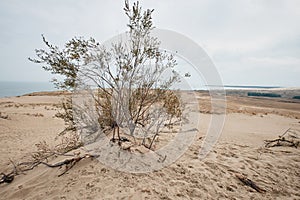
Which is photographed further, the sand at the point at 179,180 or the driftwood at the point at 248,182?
the driftwood at the point at 248,182

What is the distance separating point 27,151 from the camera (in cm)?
688

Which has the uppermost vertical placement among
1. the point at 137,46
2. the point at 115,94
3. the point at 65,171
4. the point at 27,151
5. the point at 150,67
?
the point at 137,46

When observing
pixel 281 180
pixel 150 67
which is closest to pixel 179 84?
pixel 150 67

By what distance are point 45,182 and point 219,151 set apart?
449cm

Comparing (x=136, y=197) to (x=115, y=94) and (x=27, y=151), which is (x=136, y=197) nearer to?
(x=115, y=94)

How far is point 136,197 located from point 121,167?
1.00 m

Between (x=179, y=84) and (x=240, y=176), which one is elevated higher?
(x=179, y=84)

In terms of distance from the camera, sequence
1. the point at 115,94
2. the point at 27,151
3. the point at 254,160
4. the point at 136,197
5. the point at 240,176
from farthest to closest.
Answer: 1. the point at 27,151
2. the point at 115,94
3. the point at 254,160
4. the point at 240,176
5. the point at 136,197

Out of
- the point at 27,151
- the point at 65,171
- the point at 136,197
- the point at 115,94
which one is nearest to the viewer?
the point at 136,197

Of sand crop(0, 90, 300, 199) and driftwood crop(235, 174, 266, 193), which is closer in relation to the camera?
sand crop(0, 90, 300, 199)

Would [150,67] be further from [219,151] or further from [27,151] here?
[27,151]

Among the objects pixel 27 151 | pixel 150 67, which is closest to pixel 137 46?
pixel 150 67

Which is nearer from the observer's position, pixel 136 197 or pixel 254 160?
pixel 136 197

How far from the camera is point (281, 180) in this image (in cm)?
387
